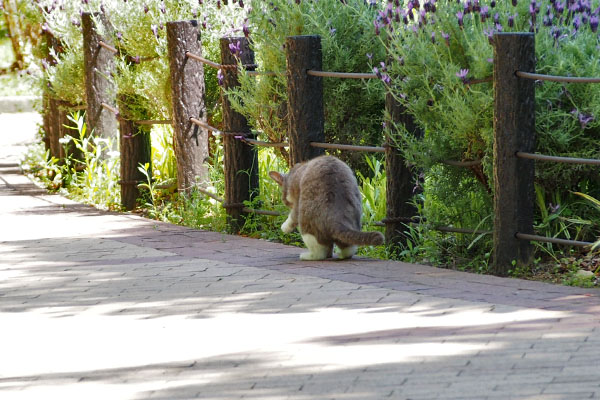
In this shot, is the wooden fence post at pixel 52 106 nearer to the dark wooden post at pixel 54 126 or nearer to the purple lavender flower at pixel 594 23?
the dark wooden post at pixel 54 126

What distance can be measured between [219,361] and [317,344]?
0.50 m

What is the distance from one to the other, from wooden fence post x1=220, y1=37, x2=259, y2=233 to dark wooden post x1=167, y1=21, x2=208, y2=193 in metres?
0.82

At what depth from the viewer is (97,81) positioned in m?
12.0

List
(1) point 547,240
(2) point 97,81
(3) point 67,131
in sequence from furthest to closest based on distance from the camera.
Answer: (3) point 67,131 < (2) point 97,81 < (1) point 547,240

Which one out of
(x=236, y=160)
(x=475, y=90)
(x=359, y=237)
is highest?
(x=475, y=90)

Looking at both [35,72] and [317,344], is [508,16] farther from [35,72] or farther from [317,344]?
[35,72]

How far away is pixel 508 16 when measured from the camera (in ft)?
22.2

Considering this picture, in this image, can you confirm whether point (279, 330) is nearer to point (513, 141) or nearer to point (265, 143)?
point (513, 141)

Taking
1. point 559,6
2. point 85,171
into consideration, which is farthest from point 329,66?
point 85,171

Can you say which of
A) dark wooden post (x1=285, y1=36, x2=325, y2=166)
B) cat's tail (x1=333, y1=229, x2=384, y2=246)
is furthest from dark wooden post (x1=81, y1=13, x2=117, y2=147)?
cat's tail (x1=333, y1=229, x2=384, y2=246)

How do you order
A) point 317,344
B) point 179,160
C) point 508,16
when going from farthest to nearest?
A: point 179,160
point 508,16
point 317,344

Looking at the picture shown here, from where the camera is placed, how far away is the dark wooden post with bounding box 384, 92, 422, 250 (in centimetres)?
744

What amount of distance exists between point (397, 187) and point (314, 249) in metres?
0.81

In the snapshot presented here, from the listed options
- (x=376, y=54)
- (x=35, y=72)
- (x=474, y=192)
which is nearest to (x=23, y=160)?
(x=35, y=72)
